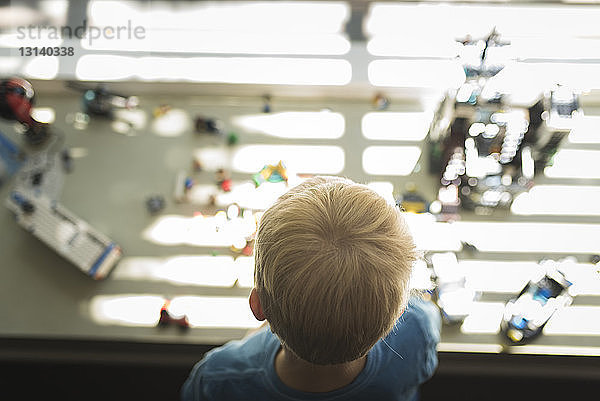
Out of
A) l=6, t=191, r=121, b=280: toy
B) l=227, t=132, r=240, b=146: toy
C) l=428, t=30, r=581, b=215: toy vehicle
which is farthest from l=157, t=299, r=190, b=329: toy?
l=428, t=30, r=581, b=215: toy vehicle

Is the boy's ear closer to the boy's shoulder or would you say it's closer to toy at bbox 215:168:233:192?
→ the boy's shoulder

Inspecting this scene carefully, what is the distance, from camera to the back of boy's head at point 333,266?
Result: 0.47 meters

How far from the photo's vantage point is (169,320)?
984mm

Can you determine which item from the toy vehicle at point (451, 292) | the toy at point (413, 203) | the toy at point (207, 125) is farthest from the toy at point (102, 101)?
the toy vehicle at point (451, 292)

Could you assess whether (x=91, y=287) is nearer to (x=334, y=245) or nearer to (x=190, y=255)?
(x=190, y=255)

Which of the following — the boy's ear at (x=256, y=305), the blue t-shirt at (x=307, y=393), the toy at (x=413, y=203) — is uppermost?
the toy at (x=413, y=203)

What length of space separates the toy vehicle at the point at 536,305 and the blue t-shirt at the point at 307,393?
0.29 meters

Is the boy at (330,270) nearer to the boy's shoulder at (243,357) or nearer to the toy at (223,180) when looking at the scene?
the boy's shoulder at (243,357)

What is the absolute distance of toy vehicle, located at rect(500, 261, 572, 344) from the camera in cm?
92

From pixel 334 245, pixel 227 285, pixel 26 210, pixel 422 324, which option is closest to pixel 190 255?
pixel 227 285

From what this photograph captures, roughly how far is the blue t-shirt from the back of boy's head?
14 cm

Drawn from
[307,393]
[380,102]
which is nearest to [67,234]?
[307,393]

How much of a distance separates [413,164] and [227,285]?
51cm

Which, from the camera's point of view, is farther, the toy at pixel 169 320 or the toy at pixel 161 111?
the toy at pixel 161 111
